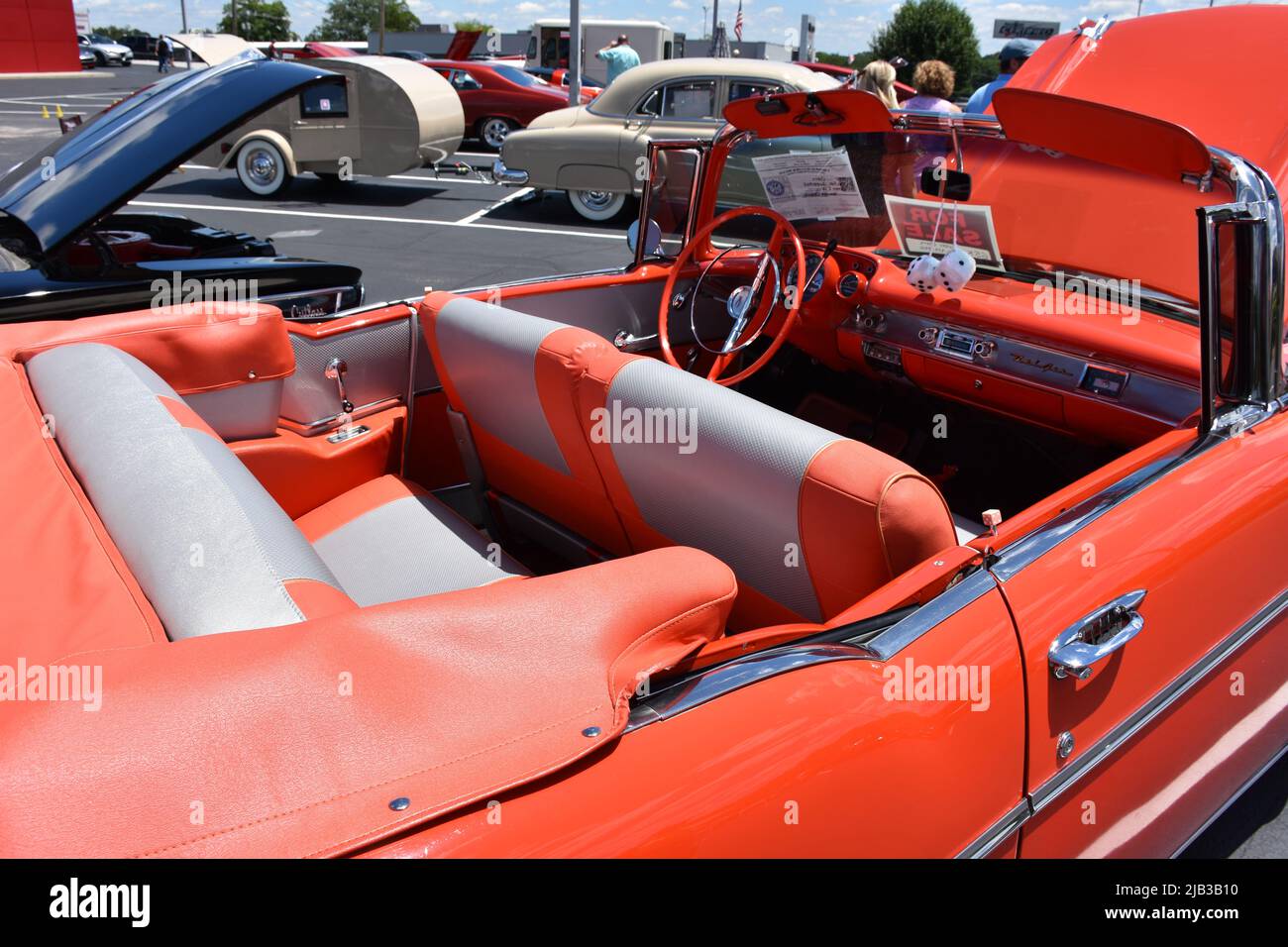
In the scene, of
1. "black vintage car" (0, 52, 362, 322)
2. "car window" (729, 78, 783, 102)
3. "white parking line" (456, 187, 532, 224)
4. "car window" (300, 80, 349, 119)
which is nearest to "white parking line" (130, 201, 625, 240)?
"white parking line" (456, 187, 532, 224)

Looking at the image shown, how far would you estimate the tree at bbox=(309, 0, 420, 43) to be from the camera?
6219 centimetres

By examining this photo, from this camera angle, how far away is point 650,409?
1783 mm

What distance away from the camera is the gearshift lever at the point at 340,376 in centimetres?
292

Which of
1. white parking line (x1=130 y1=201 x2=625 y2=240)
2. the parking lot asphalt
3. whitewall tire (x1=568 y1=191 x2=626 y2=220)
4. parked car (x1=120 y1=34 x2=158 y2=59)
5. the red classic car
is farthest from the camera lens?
parked car (x1=120 y1=34 x2=158 y2=59)

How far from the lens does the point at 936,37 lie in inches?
1248

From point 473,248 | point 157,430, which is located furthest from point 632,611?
point 473,248

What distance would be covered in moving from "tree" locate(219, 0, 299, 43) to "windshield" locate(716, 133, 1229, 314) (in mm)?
51238

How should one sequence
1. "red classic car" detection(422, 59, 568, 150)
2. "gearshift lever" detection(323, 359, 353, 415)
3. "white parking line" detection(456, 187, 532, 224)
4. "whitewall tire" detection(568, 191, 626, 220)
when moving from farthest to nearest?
"red classic car" detection(422, 59, 568, 150) < "white parking line" detection(456, 187, 532, 224) < "whitewall tire" detection(568, 191, 626, 220) < "gearshift lever" detection(323, 359, 353, 415)

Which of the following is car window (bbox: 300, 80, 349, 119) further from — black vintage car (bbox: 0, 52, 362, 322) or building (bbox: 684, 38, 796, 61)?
building (bbox: 684, 38, 796, 61)

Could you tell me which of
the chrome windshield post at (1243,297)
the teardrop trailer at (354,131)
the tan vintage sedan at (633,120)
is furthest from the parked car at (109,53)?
the chrome windshield post at (1243,297)

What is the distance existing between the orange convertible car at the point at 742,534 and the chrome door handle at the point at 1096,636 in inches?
0.4

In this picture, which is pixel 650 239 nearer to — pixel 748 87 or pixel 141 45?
pixel 748 87

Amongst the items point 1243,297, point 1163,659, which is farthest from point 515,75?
point 1163,659

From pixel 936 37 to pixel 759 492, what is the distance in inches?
1374
